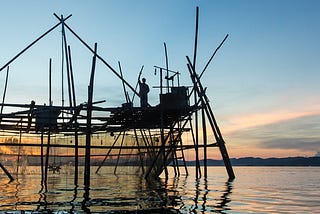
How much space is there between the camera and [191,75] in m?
22.1

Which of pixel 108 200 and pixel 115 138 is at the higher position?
pixel 115 138

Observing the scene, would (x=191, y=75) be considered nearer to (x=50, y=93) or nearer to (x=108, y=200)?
(x=50, y=93)

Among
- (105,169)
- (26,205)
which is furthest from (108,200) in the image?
(105,169)

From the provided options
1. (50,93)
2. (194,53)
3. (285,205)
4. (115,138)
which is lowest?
(285,205)

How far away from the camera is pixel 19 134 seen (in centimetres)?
2905

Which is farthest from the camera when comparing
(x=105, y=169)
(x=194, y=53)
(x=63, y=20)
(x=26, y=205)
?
(x=105, y=169)

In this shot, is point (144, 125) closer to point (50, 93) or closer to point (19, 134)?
point (50, 93)

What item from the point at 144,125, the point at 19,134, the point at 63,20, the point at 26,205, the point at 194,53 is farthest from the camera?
the point at 19,134

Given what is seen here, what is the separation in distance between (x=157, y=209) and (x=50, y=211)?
264 centimetres

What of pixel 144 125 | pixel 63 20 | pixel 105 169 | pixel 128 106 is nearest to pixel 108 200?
pixel 128 106

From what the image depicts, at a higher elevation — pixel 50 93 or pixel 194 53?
pixel 194 53

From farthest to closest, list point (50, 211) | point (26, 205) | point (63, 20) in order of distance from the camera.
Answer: point (63, 20) → point (26, 205) → point (50, 211)

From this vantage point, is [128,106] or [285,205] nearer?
[285,205]

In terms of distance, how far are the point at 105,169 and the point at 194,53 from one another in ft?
53.2
